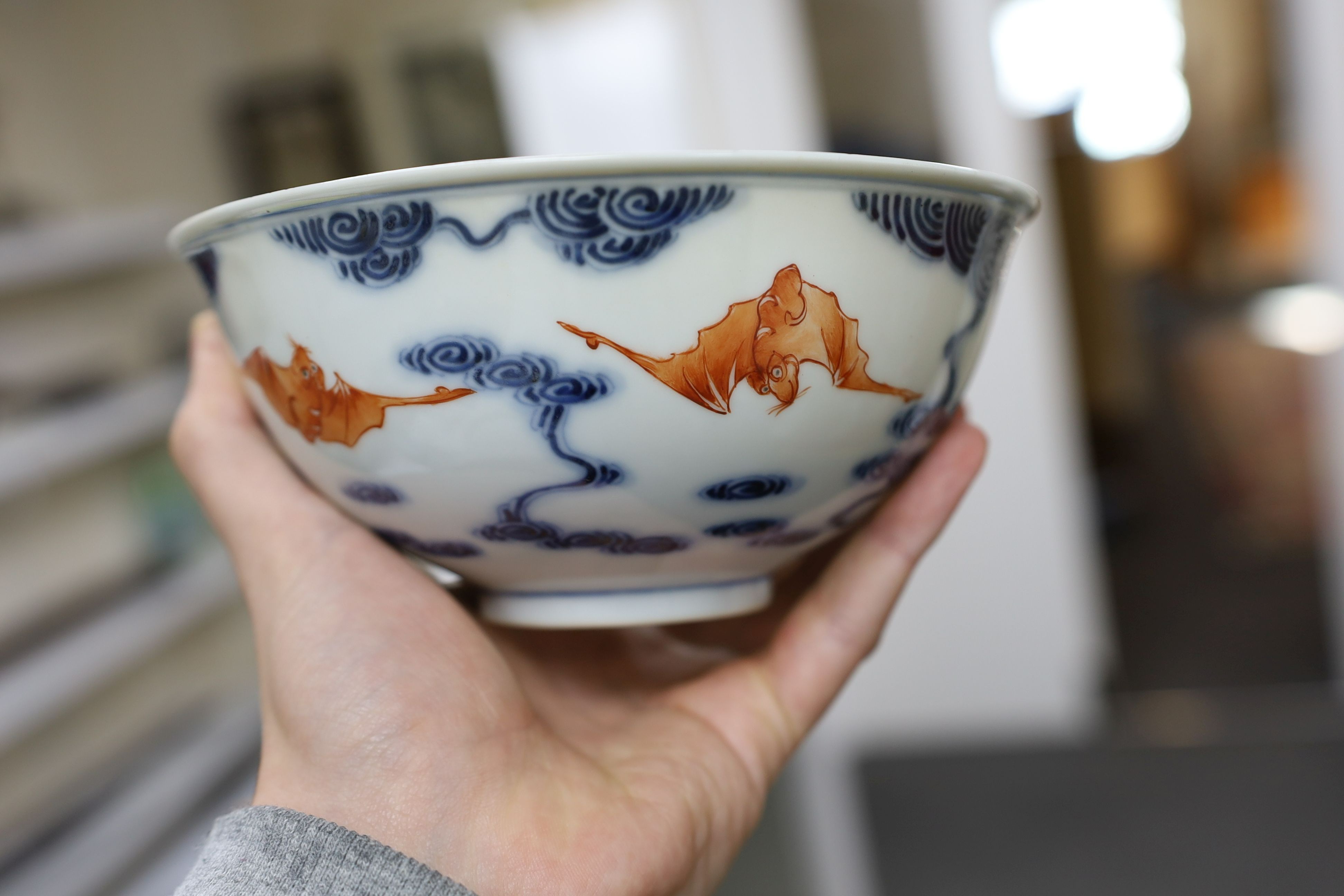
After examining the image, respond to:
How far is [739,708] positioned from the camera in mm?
536

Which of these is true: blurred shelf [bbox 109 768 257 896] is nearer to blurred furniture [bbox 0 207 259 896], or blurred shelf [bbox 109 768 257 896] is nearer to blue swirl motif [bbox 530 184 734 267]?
blurred furniture [bbox 0 207 259 896]

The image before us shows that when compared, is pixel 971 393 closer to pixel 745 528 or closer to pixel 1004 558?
pixel 1004 558

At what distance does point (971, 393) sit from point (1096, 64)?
0.69 m

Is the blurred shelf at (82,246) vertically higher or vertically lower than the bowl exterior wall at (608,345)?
higher

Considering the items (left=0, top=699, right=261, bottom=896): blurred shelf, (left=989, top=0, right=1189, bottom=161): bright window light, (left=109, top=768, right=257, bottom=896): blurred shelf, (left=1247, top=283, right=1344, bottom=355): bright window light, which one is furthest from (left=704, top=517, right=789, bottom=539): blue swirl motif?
(left=1247, top=283, right=1344, bottom=355): bright window light

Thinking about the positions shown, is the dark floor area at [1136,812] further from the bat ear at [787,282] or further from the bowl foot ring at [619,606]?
the bat ear at [787,282]

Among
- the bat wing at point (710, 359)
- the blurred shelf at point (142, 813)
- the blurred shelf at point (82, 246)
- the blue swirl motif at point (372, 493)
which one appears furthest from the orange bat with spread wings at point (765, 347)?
the blurred shelf at point (82, 246)

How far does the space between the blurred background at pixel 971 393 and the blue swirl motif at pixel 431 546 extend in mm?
1100

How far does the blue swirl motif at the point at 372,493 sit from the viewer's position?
349mm

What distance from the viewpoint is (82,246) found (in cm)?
156

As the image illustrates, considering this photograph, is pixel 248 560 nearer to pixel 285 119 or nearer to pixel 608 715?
pixel 608 715

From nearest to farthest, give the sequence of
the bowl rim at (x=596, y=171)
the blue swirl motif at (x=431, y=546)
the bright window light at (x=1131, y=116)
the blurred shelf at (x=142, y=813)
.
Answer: the bowl rim at (x=596, y=171) → the blue swirl motif at (x=431, y=546) → the blurred shelf at (x=142, y=813) → the bright window light at (x=1131, y=116)

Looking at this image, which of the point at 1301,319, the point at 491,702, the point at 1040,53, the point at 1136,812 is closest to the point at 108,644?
the point at 491,702

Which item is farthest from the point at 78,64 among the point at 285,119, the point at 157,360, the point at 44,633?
the point at 44,633
